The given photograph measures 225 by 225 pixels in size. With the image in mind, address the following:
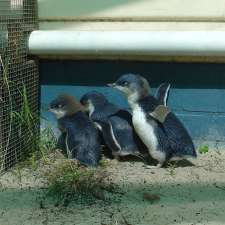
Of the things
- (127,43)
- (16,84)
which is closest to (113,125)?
(127,43)

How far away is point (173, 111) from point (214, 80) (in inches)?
16.5

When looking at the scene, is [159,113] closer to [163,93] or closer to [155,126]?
[155,126]

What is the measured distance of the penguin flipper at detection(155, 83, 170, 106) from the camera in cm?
500

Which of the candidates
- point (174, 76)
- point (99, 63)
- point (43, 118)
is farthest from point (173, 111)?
point (43, 118)

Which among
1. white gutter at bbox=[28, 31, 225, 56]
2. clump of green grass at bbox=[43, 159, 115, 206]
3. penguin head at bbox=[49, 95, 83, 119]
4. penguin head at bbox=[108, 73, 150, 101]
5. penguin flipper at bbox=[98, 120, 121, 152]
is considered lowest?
clump of green grass at bbox=[43, 159, 115, 206]

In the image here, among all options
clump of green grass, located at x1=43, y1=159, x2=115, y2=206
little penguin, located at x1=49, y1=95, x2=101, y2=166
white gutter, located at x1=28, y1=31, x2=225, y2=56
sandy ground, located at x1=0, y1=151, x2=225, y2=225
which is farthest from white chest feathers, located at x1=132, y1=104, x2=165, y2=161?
white gutter, located at x1=28, y1=31, x2=225, y2=56

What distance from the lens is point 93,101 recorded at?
490 cm

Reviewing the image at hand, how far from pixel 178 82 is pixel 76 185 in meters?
1.47

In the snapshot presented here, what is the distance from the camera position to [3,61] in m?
4.58

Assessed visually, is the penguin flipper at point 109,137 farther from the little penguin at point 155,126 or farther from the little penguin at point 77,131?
the little penguin at point 155,126

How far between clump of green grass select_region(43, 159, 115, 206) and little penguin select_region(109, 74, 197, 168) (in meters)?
0.45

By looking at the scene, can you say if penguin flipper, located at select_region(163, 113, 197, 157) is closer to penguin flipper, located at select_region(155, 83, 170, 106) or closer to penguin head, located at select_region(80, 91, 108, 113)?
penguin flipper, located at select_region(155, 83, 170, 106)

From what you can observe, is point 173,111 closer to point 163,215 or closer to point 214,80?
point 214,80

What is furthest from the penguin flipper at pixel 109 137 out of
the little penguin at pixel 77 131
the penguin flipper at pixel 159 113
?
the penguin flipper at pixel 159 113
